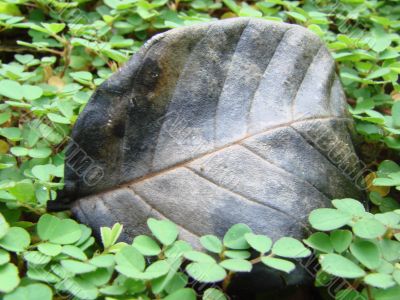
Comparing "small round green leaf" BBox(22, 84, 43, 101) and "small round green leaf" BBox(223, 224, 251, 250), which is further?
"small round green leaf" BBox(22, 84, 43, 101)

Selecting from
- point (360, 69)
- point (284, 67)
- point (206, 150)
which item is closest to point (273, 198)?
point (206, 150)

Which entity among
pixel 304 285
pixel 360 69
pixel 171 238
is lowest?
pixel 304 285

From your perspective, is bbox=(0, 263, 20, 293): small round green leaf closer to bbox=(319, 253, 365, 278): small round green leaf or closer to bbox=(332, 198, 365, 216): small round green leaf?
bbox=(319, 253, 365, 278): small round green leaf

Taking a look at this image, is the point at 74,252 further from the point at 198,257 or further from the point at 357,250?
the point at 357,250

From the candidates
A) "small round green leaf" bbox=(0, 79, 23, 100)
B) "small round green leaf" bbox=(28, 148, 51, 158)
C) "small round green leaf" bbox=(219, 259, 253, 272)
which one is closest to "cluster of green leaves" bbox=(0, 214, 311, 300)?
"small round green leaf" bbox=(219, 259, 253, 272)

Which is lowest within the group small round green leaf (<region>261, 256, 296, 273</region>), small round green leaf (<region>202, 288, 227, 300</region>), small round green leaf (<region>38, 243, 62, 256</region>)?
small round green leaf (<region>38, 243, 62, 256</region>)

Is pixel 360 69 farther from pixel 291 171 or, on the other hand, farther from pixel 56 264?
pixel 56 264
